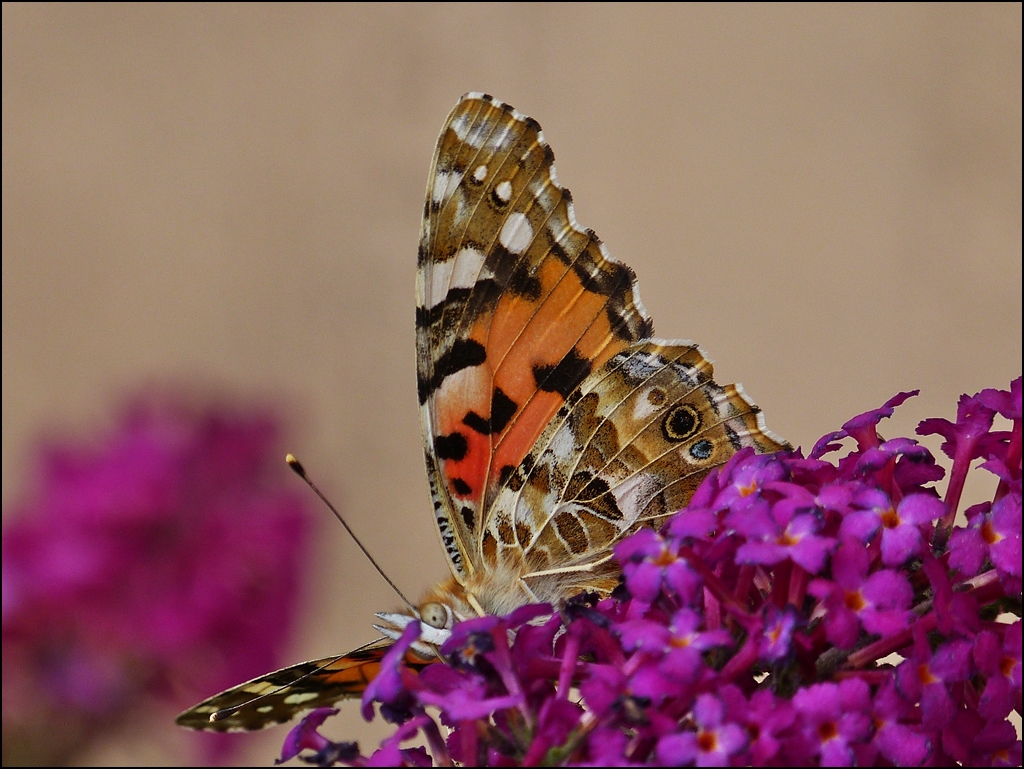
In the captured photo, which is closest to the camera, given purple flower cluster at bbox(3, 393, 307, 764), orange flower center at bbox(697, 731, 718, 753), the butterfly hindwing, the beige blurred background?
orange flower center at bbox(697, 731, 718, 753)

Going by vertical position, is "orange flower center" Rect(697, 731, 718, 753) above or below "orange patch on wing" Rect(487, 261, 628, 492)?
below

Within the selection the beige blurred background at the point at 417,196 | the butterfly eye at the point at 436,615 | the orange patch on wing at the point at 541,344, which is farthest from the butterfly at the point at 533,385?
the beige blurred background at the point at 417,196

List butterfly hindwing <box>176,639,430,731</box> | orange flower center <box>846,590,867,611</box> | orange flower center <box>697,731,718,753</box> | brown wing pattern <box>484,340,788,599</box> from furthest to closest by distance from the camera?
brown wing pattern <box>484,340,788,599</box> < butterfly hindwing <box>176,639,430,731</box> < orange flower center <box>846,590,867,611</box> < orange flower center <box>697,731,718,753</box>

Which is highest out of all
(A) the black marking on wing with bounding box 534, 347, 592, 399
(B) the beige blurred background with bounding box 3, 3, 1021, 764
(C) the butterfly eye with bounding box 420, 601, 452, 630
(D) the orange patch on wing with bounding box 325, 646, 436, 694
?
(B) the beige blurred background with bounding box 3, 3, 1021, 764

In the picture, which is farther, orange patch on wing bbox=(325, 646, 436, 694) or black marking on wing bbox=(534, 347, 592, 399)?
black marking on wing bbox=(534, 347, 592, 399)

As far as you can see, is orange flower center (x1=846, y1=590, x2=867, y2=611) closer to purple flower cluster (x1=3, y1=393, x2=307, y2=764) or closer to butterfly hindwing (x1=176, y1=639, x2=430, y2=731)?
butterfly hindwing (x1=176, y1=639, x2=430, y2=731)

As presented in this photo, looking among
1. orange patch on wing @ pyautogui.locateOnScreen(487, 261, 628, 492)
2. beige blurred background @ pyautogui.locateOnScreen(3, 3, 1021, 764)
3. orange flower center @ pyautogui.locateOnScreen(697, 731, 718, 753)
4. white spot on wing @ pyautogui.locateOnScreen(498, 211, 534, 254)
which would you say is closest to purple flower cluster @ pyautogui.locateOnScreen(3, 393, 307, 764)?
orange patch on wing @ pyautogui.locateOnScreen(487, 261, 628, 492)

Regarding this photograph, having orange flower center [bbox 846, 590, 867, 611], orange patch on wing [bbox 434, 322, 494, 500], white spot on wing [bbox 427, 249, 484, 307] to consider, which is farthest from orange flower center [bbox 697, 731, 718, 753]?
white spot on wing [bbox 427, 249, 484, 307]
